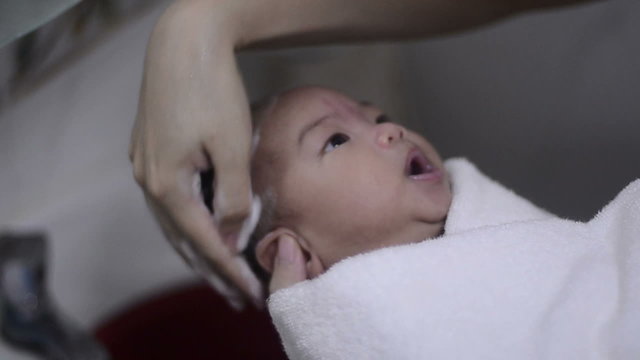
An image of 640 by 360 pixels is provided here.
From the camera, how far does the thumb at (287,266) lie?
3.30 ft

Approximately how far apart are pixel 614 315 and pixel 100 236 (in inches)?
35.0

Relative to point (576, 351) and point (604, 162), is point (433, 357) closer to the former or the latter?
point (576, 351)

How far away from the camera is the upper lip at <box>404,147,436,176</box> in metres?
1.06

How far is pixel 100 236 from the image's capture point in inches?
58.9

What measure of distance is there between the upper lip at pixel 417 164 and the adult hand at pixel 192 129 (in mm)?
200

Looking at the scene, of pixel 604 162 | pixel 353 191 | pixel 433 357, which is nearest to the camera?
pixel 433 357

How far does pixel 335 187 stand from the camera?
1.02 metres

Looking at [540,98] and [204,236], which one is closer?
[204,236]

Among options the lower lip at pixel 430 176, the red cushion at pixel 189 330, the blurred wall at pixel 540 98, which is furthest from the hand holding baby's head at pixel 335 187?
the red cushion at pixel 189 330

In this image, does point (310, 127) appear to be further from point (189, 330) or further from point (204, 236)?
point (189, 330)

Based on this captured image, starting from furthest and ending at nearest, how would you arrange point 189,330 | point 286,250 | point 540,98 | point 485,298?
point 189,330
point 540,98
point 286,250
point 485,298

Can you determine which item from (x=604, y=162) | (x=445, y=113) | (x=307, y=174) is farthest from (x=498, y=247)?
(x=445, y=113)

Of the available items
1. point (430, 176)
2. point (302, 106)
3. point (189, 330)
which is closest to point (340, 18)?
point (302, 106)

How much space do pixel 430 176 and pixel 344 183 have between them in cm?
11
